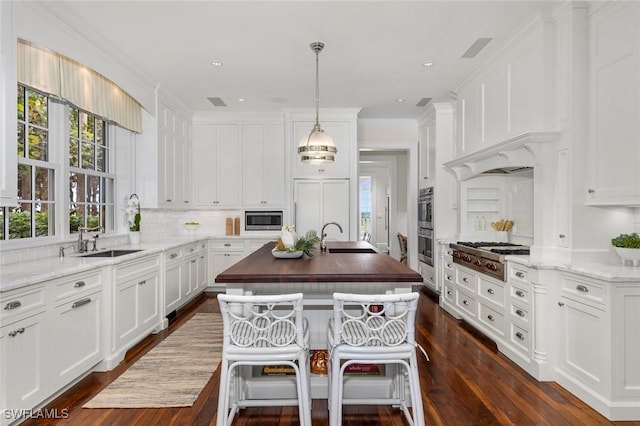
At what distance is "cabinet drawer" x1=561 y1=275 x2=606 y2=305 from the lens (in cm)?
231

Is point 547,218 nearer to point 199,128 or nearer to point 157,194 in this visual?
point 157,194

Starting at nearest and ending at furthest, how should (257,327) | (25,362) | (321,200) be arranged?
(257,327) < (25,362) < (321,200)

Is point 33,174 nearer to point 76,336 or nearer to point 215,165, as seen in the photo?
point 76,336

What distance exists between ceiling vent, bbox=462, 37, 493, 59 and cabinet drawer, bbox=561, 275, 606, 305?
7.32ft

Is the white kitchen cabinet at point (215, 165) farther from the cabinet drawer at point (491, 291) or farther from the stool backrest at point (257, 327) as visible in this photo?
the stool backrest at point (257, 327)

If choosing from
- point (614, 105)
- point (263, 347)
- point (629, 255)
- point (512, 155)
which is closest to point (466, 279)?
point (512, 155)

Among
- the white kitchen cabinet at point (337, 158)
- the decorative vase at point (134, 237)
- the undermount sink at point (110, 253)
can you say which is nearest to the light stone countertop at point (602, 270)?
the white kitchen cabinet at point (337, 158)

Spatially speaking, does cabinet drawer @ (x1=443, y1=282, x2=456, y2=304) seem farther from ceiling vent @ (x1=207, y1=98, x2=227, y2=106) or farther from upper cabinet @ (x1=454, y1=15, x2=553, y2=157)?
ceiling vent @ (x1=207, y1=98, x2=227, y2=106)

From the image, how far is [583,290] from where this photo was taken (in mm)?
2455

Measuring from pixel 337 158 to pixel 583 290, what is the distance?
381 cm

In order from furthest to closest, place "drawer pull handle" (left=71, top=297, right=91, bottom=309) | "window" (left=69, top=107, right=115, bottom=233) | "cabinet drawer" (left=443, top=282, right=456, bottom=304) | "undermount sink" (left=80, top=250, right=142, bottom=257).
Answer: "cabinet drawer" (left=443, top=282, right=456, bottom=304)
"window" (left=69, top=107, right=115, bottom=233)
"undermount sink" (left=80, top=250, right=142, bottom=257)
"drawer pull handle" (left=71, top=297, right=91, bottom=309)

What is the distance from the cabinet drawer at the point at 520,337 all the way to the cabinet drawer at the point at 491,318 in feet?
0.56

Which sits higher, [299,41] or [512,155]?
[299,41]

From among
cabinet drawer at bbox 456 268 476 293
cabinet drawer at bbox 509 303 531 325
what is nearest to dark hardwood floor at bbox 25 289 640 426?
cabinet drawer at bbox 509 303 531 325
